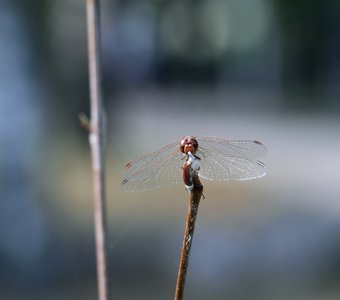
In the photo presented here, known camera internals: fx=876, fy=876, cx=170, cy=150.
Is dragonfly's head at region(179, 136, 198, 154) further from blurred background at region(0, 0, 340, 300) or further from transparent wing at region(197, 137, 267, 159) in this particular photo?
blurred background at region(0, 0, 340, 300)

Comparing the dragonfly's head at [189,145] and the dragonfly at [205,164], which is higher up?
the dragonfly's head at [189,145]

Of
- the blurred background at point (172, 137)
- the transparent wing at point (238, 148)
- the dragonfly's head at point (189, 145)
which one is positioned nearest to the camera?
the dragonfly's head at point (189, 145)

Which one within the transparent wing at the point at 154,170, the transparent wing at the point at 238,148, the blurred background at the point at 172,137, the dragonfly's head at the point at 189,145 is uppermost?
the dragonfly's head at the point at 189,145

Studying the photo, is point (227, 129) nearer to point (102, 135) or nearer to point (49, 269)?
point (49, 269)

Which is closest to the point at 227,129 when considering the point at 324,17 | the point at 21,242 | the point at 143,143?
the point at 143,143

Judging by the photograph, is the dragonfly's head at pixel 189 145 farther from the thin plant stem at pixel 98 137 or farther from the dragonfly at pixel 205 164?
the thin plant stem at pixel 98 137

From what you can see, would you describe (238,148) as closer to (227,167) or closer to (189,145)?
(227,167)

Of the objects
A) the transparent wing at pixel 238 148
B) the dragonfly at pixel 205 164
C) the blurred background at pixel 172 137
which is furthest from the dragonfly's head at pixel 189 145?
the blurred background at pixel 172 137

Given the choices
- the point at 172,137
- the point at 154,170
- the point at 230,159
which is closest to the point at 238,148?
the point at 230,159
